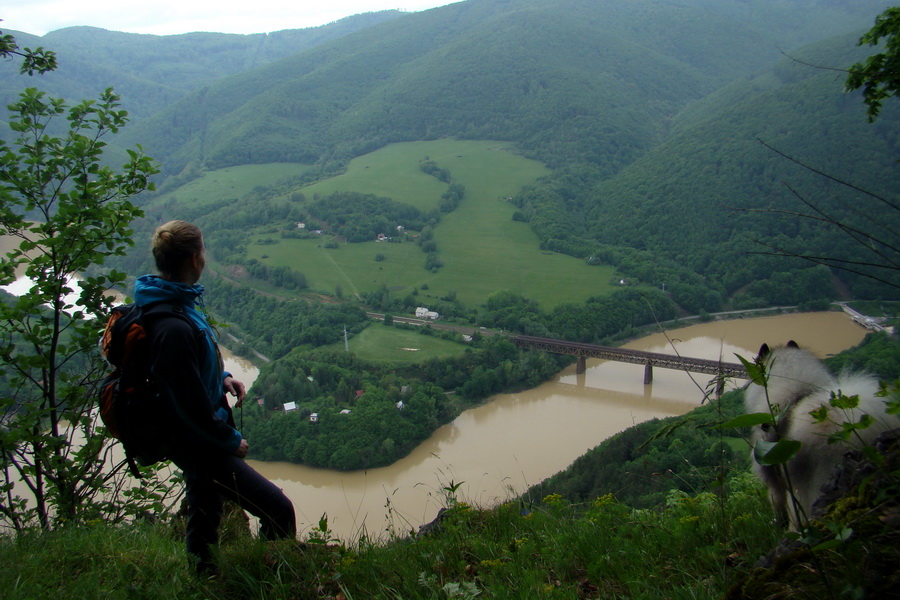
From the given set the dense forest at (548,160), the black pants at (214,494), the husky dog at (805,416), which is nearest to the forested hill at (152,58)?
the dense forest at (548,160)

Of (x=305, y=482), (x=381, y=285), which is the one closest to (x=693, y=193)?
(x=381, y=285)

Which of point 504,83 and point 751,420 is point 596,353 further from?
point 504,83

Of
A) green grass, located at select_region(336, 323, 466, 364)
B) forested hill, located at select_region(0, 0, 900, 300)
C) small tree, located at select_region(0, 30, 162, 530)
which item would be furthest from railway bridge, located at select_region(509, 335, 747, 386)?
small tree, located at select_region(0, 30, 162, 530)

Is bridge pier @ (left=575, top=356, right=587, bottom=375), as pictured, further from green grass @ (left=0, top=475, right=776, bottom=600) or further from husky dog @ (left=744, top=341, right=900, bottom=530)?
husky dog @ (left=744, top=341, right=900, bottom=530)

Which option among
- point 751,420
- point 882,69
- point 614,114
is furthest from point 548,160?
point 751,420

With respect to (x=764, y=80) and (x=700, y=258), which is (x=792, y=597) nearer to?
(x=700, y=258)
